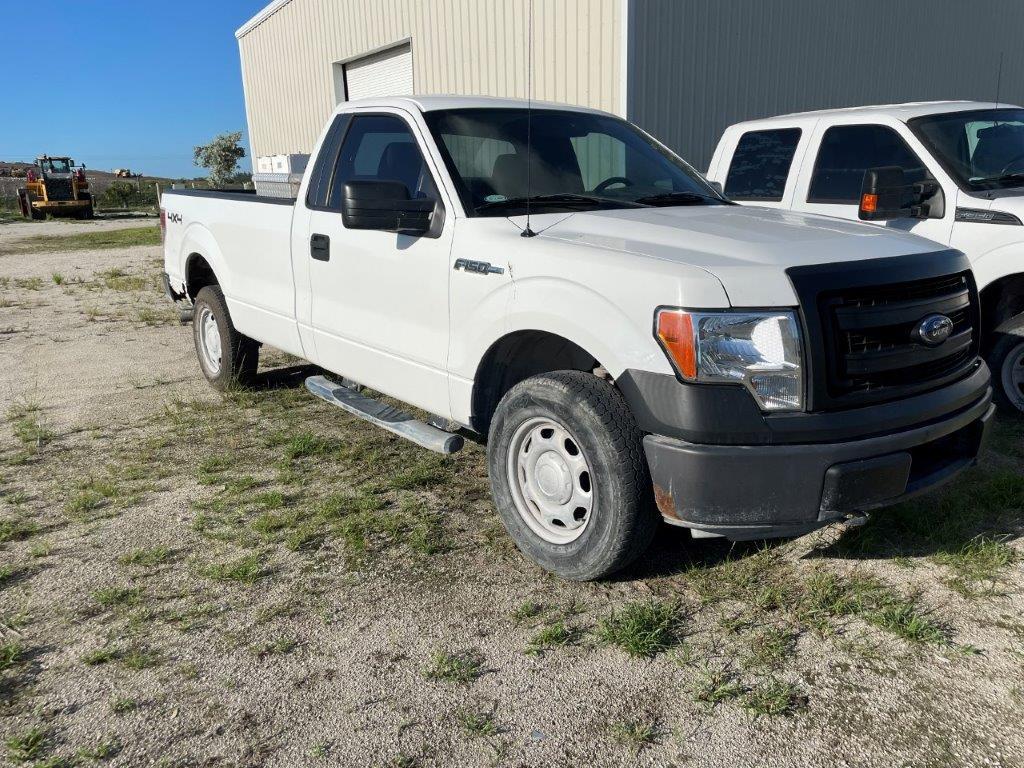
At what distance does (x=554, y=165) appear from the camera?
13.4 ft

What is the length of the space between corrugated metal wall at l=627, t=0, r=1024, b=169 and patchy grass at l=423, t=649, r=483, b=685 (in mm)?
8198

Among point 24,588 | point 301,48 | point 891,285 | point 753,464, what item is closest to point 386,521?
point 24,588

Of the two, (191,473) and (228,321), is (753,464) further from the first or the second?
(228,321)

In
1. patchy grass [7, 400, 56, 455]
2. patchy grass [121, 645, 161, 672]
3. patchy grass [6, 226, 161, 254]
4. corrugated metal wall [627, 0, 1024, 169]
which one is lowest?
patchy grass [121, 645, 161, 672]

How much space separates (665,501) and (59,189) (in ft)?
114

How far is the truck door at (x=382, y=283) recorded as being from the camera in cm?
377

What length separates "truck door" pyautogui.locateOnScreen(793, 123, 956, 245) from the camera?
17.0ft

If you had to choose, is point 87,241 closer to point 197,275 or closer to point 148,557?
point 197,275

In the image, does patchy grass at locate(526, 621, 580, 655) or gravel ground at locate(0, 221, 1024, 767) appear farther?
patchy grass at locate(526, 621, 580, 655)

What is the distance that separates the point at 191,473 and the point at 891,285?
3.71m

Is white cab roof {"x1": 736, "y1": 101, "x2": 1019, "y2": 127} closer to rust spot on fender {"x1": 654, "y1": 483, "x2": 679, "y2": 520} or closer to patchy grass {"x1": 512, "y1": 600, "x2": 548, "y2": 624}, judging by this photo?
rust spot on fender {"x1": 654, "y1": 483, "x2": 679, "y2": 520}

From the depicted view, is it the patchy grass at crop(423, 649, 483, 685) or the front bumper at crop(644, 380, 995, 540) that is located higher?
the front bumper at crop(644, 380, 995, 540)

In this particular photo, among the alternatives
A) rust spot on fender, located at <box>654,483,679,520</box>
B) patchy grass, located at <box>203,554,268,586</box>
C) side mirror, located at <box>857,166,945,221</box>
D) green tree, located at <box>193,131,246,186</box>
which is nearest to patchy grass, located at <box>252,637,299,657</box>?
patchy grass, located at <box>203,554,268,586</box>

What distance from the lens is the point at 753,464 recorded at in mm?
2709
